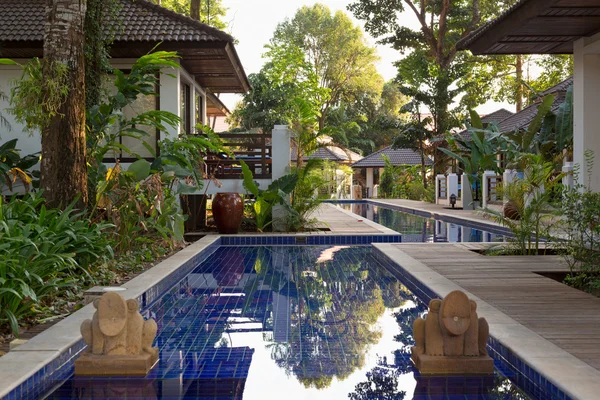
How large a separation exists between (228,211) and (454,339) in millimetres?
8875

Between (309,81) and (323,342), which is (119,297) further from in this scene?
(309,81)

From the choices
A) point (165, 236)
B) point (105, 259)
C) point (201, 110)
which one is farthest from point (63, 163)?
point (201, 110)

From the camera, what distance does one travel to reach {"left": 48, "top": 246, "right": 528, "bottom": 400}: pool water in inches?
154

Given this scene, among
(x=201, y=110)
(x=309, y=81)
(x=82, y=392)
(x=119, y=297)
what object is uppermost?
(x=309, y=81)

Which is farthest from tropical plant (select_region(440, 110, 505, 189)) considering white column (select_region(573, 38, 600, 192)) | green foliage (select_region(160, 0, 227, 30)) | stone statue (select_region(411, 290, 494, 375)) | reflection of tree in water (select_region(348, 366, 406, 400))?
green foliage (select_region(160, 0, 227, 30))

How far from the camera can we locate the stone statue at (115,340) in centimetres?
412

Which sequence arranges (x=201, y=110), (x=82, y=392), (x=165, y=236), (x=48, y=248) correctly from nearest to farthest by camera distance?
(x=82, y=392) < (x=48, y=248) < (x=165, y=236) < (x=201, y=110)

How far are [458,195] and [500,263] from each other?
16426 mm

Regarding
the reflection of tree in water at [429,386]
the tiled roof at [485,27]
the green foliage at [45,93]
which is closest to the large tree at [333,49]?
the tiled roof at [485,27]

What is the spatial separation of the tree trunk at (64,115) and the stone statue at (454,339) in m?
4.61

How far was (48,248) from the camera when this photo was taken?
5664 millimetres

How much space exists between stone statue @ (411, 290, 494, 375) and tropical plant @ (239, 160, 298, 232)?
852cm

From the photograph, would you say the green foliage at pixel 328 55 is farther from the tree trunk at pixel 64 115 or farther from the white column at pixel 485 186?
the tree trunk at pixel 64 115

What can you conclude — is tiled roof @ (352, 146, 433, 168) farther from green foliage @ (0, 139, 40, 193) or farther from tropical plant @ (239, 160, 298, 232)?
green foliage @ (0, 139, 40, 193)
